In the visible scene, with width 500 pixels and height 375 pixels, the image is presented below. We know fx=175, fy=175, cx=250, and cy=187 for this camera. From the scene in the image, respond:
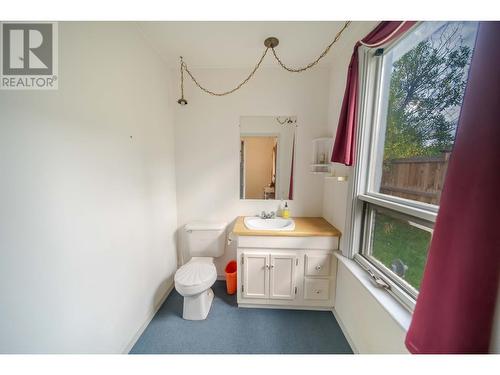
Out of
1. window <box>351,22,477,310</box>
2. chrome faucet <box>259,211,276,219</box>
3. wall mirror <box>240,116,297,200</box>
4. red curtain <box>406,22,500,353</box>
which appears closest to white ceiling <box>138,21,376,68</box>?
window <box>351,22,477,310</box>

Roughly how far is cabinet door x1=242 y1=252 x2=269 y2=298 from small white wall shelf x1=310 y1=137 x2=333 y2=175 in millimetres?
1072

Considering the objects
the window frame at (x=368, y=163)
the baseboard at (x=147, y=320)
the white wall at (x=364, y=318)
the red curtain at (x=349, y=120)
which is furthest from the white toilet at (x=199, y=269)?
the red curtain at (x=349, y=120)

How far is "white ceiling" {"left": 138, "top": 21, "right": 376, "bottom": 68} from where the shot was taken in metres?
1.35

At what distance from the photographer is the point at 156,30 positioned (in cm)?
142

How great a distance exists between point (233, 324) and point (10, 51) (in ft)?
7.04

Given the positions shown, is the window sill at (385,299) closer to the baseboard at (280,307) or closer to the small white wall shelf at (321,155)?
the baseboard at (280,307)

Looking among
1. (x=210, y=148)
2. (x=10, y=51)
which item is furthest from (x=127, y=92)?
(x=210, y=148)

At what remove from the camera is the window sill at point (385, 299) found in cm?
88

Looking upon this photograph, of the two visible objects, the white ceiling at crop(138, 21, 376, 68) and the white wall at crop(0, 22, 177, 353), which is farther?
the white ceiling at crop(138, 21, 376, 68)

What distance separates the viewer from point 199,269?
5.43 feet

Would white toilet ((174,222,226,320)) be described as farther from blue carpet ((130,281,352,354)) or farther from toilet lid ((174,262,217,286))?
blue carpet ((130,281,352,354))

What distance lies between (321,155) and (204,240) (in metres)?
1.61

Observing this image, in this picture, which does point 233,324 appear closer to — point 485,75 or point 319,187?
point 319,187

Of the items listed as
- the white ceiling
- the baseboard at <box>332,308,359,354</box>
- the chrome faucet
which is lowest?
the baseboard at <box>332,308,359,354</box>
